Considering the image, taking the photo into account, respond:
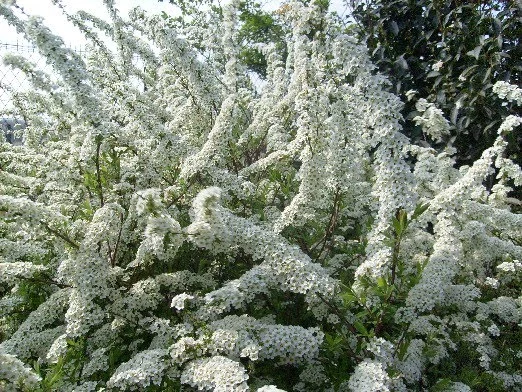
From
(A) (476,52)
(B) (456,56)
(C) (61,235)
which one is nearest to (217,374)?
(C) (61,235)

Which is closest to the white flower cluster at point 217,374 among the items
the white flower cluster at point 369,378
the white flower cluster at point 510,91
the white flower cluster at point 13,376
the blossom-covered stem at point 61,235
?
the white flower cluster at point 369,378

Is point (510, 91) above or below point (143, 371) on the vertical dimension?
above

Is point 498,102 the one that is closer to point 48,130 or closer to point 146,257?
point 146,257

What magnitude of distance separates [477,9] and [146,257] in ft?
16.7

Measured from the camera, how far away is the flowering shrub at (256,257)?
107 inches

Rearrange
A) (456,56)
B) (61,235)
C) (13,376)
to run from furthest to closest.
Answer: (456,56), (61,235), (13,376)

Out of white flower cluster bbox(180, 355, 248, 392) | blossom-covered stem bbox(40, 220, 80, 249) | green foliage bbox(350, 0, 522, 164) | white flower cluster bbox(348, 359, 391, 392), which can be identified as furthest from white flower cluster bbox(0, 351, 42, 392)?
green foliage bbox(350, 0, 522, 164)

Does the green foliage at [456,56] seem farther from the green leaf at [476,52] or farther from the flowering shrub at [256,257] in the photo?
the flowering shrub at [256,257]

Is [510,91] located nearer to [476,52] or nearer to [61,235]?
[476,52]

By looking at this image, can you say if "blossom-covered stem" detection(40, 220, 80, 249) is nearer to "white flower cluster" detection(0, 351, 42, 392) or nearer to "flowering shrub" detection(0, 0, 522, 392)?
"flowering shrub" detection(0, 0, 522, 392)

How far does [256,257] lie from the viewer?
2906 mm

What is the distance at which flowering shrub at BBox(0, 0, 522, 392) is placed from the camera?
2.71 metres

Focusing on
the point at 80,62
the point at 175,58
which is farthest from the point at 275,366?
the point at 175,58

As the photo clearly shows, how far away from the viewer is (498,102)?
18.8 ft
